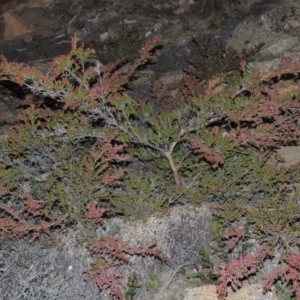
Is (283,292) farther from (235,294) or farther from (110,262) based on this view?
(110,262)

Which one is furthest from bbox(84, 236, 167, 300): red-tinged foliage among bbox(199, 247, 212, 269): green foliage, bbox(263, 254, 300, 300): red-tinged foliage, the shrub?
bbox(263, 254, 300, 300): red-tinged foliage

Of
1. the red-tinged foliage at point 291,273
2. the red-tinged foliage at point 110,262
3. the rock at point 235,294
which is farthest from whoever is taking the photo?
the red-tinged foliage at point 110,262

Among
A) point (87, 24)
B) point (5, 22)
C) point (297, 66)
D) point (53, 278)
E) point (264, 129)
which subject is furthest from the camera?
point (5, 22)

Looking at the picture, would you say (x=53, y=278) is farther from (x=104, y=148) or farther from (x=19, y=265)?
(x=104, y=148)

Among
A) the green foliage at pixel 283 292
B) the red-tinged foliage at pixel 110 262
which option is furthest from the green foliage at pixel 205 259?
the green foliage at pixel 283 292

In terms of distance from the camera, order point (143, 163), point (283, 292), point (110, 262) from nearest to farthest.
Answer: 1. point (283, 292)
2. point (110, 262)
3. point (143, 163)

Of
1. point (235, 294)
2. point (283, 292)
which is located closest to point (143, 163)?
point (235, 294)

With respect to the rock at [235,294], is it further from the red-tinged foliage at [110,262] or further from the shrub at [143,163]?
the red-tinged foliage at [110,262]

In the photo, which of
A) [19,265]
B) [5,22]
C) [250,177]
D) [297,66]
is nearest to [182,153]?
[250,177]

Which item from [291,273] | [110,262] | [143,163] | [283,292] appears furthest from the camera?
[143,163]
